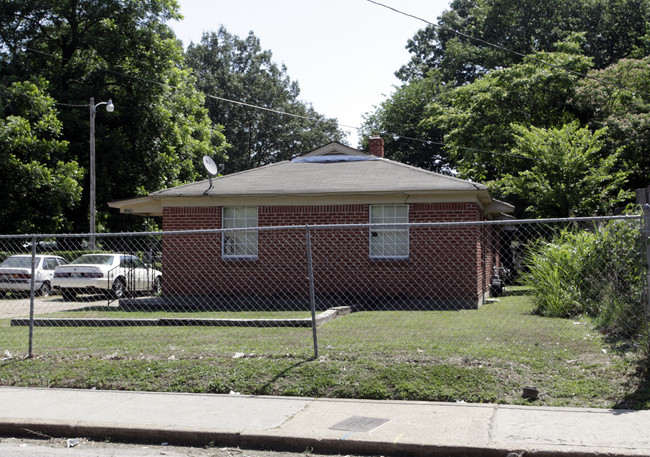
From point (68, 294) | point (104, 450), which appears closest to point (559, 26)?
point (68, 294)

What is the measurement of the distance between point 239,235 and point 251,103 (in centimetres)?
3907

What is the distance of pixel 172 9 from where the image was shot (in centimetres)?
3303

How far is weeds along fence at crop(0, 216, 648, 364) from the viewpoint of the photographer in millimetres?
8898

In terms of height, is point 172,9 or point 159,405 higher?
point 172,9

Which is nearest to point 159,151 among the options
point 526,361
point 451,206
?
point 451,206

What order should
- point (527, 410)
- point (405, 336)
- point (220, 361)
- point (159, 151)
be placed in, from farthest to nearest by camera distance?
point (159, 151) < point (405, 336) < point (220, 361) < point (527, 410)

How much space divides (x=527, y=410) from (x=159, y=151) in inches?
1097

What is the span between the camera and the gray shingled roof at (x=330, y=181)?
16.1m

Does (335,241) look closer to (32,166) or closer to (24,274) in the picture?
(24,274)

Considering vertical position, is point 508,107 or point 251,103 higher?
point 251,103

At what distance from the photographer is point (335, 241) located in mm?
16125

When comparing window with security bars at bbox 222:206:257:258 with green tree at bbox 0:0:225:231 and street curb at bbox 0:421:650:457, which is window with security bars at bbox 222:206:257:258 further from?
green tree at bbox 0:0:225:231

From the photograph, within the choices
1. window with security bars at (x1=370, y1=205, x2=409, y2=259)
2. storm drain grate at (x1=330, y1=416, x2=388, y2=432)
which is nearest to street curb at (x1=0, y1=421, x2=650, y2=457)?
storm drain grate at (x1=330, y1=416, x2=388, y2=432)

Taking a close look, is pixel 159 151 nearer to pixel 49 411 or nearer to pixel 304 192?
pixel 304 192
